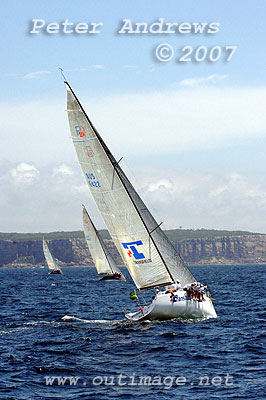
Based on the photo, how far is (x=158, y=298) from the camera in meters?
27.4

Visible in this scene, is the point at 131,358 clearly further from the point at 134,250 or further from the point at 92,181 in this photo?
the point at 92,181

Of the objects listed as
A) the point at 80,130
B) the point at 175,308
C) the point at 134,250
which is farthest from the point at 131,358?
the point at 80,130

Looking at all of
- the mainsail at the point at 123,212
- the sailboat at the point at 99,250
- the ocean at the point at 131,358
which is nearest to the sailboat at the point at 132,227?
the mainsail at the point at 123,212

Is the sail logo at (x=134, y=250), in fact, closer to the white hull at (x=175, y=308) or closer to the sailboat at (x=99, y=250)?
the white hull at (x=175, y=308)

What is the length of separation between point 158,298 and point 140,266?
2.06 meters

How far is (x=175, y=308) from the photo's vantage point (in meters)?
27.5

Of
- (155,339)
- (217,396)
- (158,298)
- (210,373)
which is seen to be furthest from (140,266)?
(217,396)

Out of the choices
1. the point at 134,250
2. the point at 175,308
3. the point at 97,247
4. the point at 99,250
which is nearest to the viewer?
the point at 175,308

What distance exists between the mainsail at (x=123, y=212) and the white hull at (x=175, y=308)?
38.1 inches

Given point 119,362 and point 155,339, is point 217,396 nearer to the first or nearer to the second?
point 119,362

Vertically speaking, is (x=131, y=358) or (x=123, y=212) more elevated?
(x=123, y=212)

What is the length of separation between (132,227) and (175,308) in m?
4.70

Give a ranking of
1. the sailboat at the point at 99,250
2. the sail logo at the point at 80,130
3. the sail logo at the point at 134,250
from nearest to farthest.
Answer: the sail logo at the point at 80,130, the sail logo at the point at 134,250, the sailboat at the point at 99,250

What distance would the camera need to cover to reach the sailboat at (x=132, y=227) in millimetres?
27406
